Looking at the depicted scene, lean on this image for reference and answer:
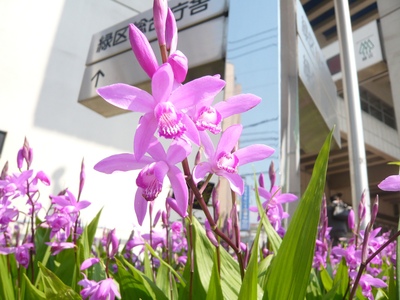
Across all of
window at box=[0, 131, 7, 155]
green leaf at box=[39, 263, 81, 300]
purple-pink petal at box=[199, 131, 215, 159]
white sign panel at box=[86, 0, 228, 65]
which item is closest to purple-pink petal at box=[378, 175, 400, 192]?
purple-pink petal at box=[199, 131, 215, 159]

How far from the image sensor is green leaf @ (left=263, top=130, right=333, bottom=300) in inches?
12.1

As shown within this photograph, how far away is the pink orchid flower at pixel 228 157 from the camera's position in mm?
328

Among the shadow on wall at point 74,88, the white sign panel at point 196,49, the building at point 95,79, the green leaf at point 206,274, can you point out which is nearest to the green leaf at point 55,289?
the green leaf at point 206,274

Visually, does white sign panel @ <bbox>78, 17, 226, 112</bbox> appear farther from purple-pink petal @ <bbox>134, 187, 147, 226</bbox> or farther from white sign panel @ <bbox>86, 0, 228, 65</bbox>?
purple-pink petal @ <bbox>134, 187, 147, 226</bbox>

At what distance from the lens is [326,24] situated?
21.1 ft

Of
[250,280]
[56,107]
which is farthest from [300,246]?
[56,107]

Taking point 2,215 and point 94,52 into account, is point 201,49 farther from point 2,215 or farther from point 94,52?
point 2,215

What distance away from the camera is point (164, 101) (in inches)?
11.1

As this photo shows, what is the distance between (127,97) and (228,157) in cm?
12

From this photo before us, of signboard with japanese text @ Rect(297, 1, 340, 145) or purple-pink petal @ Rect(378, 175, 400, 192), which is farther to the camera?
signboard with japanese text @ Rect(297, 1, 340, 145)

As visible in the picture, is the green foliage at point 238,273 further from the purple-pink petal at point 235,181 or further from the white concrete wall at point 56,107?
the white concrete wall at point 56,107

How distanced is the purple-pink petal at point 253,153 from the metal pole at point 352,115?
1.34 m

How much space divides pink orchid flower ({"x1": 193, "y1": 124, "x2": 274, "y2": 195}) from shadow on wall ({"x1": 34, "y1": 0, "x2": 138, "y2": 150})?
12.0 feet

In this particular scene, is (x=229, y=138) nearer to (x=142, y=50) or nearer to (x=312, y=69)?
(x=142, y=50)
